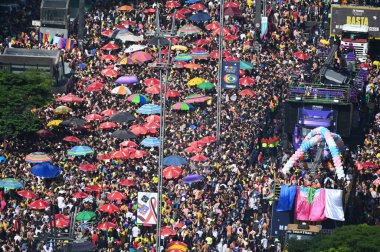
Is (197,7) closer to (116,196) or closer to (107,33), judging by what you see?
(107,33)

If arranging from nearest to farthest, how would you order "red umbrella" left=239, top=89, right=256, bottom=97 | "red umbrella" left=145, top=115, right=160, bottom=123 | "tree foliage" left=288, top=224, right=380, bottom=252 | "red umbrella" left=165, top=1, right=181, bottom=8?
1. "tree foliage" left=288, top=224, right=380, bottom=252
2. "red umbrella" left=145, top=115, right=160, bottom=123
3. "red umbrella" left=239, top=89, right=256, bottom=97
4. "red umbrella" left=165, top=1, right=181, bottom=8

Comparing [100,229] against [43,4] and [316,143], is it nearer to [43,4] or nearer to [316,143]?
[316,143]

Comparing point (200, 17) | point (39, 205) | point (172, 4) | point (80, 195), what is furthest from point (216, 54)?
point (39, 205)

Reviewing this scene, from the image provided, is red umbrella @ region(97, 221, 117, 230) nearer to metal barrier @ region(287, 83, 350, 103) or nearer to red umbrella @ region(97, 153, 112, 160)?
red umbrella @ region(97, 153, 112, 160)

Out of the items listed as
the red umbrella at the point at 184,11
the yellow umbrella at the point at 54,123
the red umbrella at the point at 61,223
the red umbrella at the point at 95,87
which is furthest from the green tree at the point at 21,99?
the red umbrella at the point at 184,11

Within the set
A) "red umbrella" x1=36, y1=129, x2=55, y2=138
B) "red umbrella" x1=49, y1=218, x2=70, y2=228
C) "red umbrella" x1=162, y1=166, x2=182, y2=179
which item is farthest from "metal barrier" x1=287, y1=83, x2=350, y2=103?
"red umbrella" x1=49, y1=218, x2=70, y2=228

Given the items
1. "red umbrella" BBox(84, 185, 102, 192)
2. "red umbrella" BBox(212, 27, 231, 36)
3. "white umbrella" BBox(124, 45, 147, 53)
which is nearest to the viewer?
"red umbrella" BBox(84, 185, 102, 192)
